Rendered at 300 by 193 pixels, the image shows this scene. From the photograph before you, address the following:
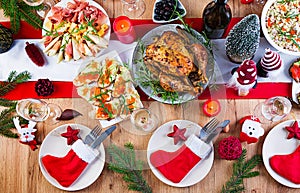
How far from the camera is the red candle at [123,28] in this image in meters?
1.42

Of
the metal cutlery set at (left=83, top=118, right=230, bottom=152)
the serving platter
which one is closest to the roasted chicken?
the serving platter

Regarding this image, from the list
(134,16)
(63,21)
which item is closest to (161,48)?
(134,16)

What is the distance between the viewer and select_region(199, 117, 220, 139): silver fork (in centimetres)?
140

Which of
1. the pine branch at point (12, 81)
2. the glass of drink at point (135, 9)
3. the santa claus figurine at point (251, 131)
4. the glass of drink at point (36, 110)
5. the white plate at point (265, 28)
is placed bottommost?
the santa claus figurine at point (251, 131)

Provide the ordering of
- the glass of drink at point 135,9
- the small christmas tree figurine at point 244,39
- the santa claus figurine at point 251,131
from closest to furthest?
1. the small christmas tree figurine at point 244,39
2. the santa claus figurine at point 251,131
3. the glass of drink at point 135,9

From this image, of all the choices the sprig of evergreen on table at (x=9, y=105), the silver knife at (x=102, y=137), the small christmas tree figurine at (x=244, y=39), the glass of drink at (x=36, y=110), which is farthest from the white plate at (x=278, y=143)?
the sprig of evergreen on table at (x=9, y=105)

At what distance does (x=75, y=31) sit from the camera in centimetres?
145

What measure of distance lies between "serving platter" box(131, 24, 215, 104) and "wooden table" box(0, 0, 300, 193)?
0.05 m

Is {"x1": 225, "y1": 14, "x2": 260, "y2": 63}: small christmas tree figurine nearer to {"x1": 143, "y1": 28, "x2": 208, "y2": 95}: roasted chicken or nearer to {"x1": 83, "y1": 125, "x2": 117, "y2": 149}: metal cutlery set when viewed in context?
{"x1": 143, "y1": 28, "x2": 208, "y2": 95}: roasted chicken

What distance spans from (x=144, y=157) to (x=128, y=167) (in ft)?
0.21

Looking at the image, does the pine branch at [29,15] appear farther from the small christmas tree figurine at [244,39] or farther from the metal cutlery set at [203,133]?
the small christmas tree figurine at [244,39]

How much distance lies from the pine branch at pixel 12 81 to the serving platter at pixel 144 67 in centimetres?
39

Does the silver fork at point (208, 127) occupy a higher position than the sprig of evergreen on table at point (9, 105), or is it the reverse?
the sprig of evergreen on table at point (9, 105)

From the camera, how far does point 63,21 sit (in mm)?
1454
